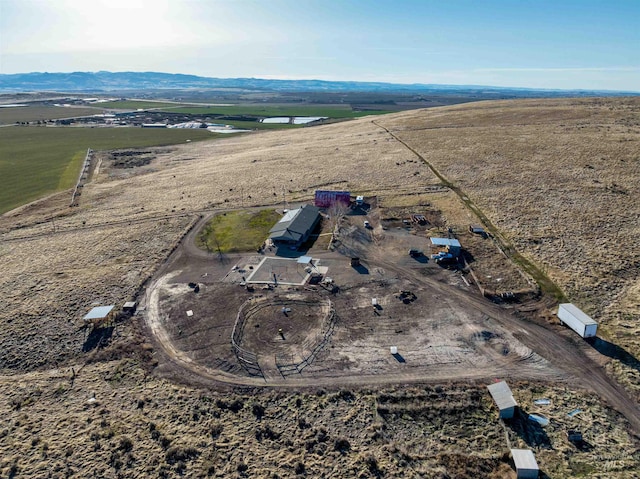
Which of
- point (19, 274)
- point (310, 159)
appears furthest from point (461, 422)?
point (310, 159)

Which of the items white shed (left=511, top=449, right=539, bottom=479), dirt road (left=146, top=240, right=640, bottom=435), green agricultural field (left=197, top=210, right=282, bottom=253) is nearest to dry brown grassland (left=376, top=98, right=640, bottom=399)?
dirt road (left=146, top=240, right=640, bottom=435)

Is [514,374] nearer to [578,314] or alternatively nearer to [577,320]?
[577,320]

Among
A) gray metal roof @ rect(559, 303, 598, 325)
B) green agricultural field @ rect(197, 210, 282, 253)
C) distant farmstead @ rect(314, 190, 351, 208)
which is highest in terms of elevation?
distant farmstead @ rect(314, 190, 351, 208)

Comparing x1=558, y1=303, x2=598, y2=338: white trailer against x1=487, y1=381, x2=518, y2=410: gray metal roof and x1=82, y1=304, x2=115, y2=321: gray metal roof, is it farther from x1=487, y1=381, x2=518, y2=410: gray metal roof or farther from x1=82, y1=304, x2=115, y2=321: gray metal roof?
x1=82, y1=304, x2=115, y2=321: gray metal roof

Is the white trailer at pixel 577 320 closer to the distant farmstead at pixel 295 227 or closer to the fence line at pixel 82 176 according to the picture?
the distant farmstead at pixel 295 227

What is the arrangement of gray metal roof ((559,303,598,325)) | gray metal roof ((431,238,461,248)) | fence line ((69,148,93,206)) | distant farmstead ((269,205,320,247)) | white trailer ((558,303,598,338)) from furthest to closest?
fence line ((69,148,93,206)) → distant farmstead ((269,205,320,247)) → gray metal roof ((431,238,461,248)) → gray metal roof ((559,303,598,325)) → white trailer ((558,303,598,338))

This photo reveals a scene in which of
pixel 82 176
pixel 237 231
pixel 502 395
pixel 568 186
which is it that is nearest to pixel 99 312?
pixel 237 231

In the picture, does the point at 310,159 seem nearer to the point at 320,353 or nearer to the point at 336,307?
the point at 336,307
